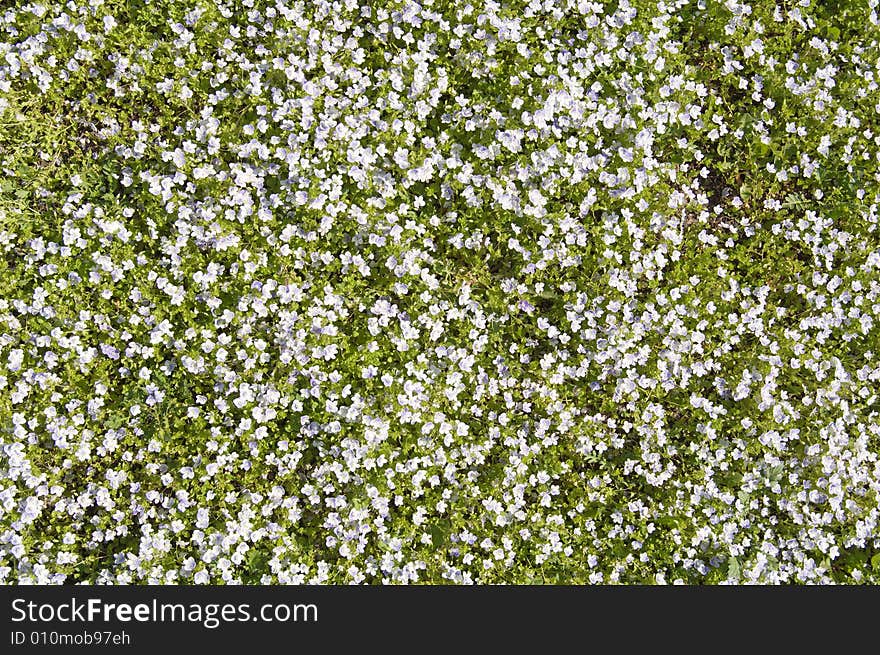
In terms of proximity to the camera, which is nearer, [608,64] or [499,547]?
[499,547]

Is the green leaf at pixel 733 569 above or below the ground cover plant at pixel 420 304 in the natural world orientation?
below

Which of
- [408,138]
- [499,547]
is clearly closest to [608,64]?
[408,138]

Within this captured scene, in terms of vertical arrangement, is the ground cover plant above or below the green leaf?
above

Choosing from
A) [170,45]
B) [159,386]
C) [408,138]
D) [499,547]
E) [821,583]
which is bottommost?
[821,583]

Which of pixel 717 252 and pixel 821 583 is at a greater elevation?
pixel 717 252

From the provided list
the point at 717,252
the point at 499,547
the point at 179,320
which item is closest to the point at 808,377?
the point at 717,252

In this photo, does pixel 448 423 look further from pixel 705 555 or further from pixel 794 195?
pixel 794 195

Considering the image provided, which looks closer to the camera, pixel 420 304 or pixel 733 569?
pixel 733 569

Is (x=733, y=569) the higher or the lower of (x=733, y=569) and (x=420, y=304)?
the lower
